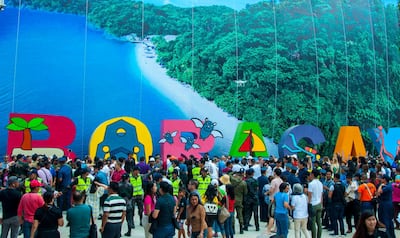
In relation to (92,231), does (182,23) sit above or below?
above

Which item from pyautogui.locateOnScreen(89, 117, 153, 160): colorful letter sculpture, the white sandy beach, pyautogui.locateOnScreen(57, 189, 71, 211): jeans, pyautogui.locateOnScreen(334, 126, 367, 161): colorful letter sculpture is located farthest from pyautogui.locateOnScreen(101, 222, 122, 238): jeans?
the white sandy beach

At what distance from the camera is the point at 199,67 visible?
23.7 meters

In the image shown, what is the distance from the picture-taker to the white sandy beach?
22.6 meters

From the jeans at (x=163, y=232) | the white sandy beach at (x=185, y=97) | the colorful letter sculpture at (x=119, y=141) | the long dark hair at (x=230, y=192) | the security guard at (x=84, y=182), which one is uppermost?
the white sandy beach at (x=185, y=97)

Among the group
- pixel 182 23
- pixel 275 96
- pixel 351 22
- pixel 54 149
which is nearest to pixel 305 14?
pixel 351 22

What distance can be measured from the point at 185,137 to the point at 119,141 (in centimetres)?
287

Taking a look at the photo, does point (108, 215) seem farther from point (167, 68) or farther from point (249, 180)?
point (167, 68)

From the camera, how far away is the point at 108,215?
20.5ft

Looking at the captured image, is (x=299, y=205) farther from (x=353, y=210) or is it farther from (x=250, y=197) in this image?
(x=353, y=210)

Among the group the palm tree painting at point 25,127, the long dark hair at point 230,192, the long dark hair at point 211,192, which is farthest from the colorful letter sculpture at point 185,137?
the long dark hair at point 211,192

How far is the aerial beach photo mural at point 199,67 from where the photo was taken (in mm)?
20594

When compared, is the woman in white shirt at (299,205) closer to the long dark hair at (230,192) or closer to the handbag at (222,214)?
the handbag at (222,214)

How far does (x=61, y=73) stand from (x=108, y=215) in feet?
52.3

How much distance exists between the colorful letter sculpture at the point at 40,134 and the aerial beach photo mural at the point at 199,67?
0.91ft
